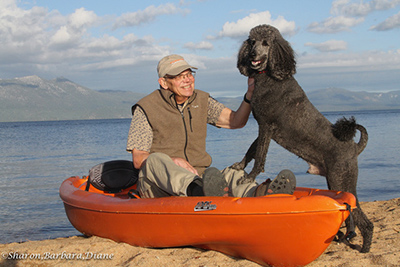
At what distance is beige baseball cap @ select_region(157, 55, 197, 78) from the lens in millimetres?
4020

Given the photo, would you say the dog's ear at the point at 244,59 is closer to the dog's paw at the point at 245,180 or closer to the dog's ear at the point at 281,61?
the dog's ear at the point at 281,61

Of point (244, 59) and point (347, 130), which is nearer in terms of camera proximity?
point (347, 130)

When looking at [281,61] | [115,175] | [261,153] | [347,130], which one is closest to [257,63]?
[281,61]

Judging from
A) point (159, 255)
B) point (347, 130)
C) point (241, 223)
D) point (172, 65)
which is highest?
point (172, 65)

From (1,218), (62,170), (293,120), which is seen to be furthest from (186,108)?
(62,170)

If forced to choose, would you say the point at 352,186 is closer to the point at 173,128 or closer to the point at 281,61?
the point at 281,61

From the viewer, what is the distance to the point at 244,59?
12.7ft

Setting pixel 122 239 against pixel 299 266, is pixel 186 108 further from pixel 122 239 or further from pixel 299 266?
pixel 299 266

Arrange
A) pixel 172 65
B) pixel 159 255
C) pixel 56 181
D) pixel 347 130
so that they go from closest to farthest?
pixel 347 130, pixel 159 255, pixel 172 65, pixel 56 181

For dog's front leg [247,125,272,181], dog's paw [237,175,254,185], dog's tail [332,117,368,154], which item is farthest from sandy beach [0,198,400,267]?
dog's tail [332,117,368,154]

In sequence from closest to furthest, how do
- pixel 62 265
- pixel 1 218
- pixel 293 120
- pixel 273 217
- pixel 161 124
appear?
1. pixel 273 217
2. pixel 62 265
3. pixel 293 120
4. pixel 161 124
5. pixel 1 218

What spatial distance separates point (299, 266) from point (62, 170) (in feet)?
29.9

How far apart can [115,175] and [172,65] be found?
1.39 meters

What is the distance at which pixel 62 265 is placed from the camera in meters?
3.35
